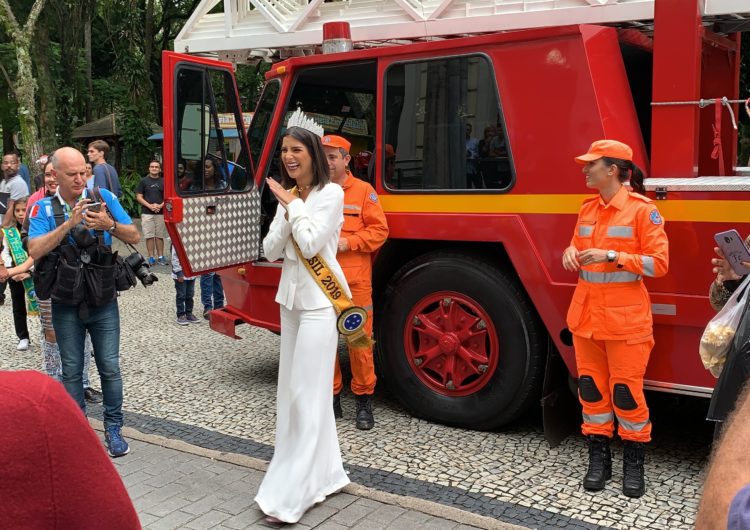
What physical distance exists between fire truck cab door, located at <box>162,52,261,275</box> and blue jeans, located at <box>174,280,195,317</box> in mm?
3101

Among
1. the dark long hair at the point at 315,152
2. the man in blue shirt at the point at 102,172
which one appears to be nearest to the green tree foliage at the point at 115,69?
the man in blue shirt at the point at 102,172

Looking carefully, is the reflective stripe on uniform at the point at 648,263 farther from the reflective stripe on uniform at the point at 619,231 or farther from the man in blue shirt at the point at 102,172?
the man in blue shirt at the point at 102,172

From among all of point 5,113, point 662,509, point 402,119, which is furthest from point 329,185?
point 5,113

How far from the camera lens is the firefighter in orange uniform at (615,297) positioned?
380cm

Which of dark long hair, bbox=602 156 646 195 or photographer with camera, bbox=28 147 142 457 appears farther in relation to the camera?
photographer with camera, bbox=28 147 142 457

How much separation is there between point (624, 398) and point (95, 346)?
3.00 meters

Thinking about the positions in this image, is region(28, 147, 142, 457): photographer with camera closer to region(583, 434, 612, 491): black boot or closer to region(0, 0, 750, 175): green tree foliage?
region(583, 434, 612, 491): black boot

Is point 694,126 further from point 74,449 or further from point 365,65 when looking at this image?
point 74,449

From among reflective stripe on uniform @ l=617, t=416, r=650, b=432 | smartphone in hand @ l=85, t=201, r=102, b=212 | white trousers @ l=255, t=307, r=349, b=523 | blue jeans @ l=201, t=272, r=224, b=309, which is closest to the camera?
white trousers @ l=255, t=307, r=349, b=523

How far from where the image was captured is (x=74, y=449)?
3.74 feet

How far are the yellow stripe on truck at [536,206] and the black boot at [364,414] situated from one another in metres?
1.25

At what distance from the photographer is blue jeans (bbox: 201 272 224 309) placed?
8.47 meters

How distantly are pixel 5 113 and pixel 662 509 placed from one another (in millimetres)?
27763

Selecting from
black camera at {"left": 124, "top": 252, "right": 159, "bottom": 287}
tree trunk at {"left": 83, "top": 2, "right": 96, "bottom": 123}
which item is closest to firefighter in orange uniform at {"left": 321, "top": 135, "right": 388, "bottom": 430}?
black camera at {"left": 124, "top": 252, "right": 159, "bottom": 287}
